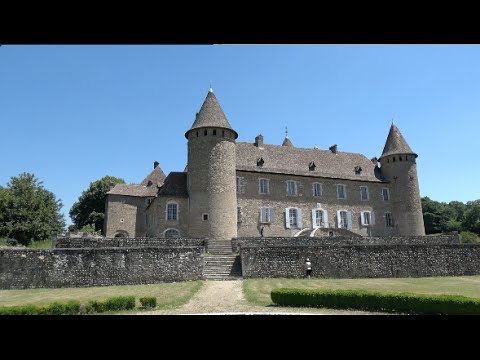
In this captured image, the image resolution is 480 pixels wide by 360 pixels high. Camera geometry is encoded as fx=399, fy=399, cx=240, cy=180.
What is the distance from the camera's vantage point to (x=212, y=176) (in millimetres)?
27688

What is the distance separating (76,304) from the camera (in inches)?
459

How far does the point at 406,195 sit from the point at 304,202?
378 inches

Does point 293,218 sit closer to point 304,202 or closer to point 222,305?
point 304,202

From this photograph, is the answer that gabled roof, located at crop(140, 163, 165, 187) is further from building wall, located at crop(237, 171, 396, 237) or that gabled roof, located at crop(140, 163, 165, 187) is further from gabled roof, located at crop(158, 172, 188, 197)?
building wall, located at crop(237, 171, 396, 237)

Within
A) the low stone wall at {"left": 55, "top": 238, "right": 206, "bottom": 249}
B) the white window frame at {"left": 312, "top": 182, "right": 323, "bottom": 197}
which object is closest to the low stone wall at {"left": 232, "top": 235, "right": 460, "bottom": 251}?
the low stone wall at {"left": 55, "top": 238, "right": 206, "bottom": 249}

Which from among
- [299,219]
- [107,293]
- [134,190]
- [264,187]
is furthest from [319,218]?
[107,293]

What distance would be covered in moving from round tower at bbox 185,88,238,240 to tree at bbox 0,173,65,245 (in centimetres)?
1785

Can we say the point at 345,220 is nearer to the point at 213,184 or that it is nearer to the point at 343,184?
the point at 343,184

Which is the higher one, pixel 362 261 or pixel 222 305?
pixel 362 261

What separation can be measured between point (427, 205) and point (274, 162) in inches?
1234
